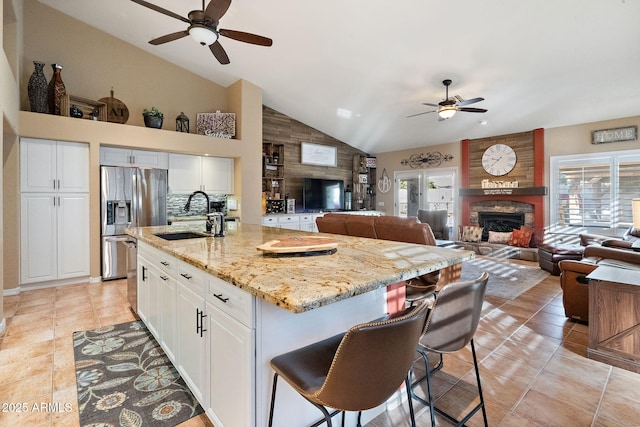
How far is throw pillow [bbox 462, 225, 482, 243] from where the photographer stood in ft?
21.6

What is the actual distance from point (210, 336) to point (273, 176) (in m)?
5.42

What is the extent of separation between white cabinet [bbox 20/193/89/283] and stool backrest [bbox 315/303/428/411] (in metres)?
4.69

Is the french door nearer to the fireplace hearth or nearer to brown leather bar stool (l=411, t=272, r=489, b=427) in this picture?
the fireplace hearth

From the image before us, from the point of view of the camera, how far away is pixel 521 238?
19.5 feet

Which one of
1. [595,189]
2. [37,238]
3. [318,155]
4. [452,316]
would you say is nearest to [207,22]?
[452,316]

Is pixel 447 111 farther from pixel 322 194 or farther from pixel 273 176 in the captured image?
pixel 273 176

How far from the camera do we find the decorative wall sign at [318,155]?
23.7ft

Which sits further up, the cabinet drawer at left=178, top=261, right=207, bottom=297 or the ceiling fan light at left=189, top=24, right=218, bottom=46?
the ceiling fan light at left=189, top=24, right=218, bottom=46

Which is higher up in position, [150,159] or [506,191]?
[150,159]

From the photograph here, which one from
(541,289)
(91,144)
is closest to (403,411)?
(541,289)

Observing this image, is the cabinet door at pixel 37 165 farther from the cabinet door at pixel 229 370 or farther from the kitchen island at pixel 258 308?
the cabinet door at pixel 229 370

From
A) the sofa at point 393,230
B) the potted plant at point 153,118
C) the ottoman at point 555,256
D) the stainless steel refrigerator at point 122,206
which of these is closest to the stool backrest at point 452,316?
the sofa at point 393,230

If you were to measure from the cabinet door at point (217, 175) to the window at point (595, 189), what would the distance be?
6344 mm

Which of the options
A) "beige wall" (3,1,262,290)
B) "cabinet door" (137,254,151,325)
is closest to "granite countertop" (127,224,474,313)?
"cabinet door" (137,254,151,325)
